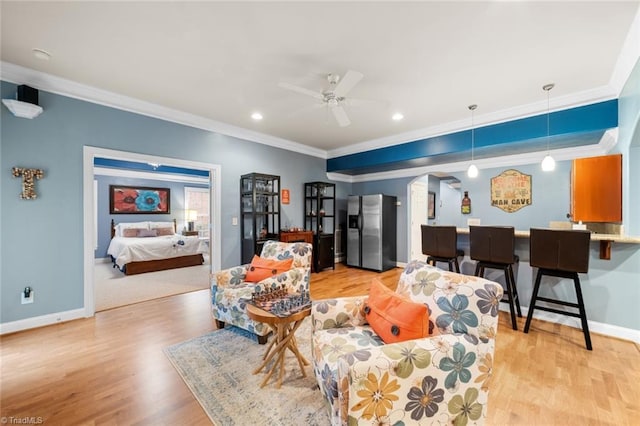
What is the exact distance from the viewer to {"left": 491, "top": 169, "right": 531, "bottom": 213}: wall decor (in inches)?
Result: 159

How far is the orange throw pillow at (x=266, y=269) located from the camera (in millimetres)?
2818

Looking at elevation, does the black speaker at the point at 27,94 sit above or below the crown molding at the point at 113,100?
below

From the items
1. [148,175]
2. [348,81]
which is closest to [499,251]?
[348,81]

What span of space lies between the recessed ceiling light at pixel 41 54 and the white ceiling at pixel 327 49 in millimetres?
49

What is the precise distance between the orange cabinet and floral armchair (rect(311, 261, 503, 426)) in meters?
2.45

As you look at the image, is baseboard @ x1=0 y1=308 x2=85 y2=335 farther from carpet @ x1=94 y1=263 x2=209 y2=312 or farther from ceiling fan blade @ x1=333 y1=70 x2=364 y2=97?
ceiling fan blade @ x1=333 y1=70 x2=364 y2=97

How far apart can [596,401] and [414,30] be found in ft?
9.69

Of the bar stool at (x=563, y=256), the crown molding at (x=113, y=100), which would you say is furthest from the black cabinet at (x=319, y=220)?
the bar stool at (x=563, y=256)

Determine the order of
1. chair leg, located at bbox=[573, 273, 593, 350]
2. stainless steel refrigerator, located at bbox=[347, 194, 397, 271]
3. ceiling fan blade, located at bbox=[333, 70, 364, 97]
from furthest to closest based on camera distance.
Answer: stainless steel refrigerator, located at bbox=[347, 194, 397, 271] → chair leg, located at bbox=[573, 273, 593, 350] → ceiling fan blade, located at bbox=[333, 70, 364, 97]

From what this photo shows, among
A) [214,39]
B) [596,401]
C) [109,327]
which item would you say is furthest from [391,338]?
[109,327]

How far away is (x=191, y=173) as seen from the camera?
7.58 m

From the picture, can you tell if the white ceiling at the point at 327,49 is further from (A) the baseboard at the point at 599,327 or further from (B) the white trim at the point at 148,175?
(B) the white trim at the point at 148,175

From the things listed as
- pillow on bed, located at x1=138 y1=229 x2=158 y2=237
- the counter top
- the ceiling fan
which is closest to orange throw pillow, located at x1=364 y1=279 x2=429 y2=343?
the ceiling fan

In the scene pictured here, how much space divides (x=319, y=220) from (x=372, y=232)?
3.87ft
